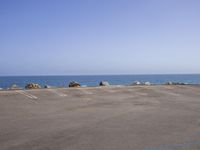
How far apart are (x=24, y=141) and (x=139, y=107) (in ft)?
23.8

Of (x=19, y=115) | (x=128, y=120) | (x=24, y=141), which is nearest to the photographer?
(x=24, y=141)

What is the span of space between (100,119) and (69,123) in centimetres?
128

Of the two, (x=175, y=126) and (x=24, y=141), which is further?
(x=175, y=126)

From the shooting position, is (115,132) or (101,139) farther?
(115,132)

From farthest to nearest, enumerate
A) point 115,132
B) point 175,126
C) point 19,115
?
point 19,115, point 175,126, point 115,132

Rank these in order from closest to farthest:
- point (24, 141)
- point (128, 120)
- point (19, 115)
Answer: point (24, 141)
point (128, 120)
point (19, 115)

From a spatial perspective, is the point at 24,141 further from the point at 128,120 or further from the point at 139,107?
the point at 139,107

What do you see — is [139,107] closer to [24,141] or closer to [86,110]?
[86,110]

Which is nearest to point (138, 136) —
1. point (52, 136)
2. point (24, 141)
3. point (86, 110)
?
point (52, 136)

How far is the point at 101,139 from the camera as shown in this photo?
7867 mm

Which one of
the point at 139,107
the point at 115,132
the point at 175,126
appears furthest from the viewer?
the point at 139,107

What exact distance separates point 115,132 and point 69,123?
195cm

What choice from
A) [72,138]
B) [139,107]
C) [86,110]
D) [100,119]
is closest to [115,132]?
[72,138]

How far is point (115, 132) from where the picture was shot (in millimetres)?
8672
